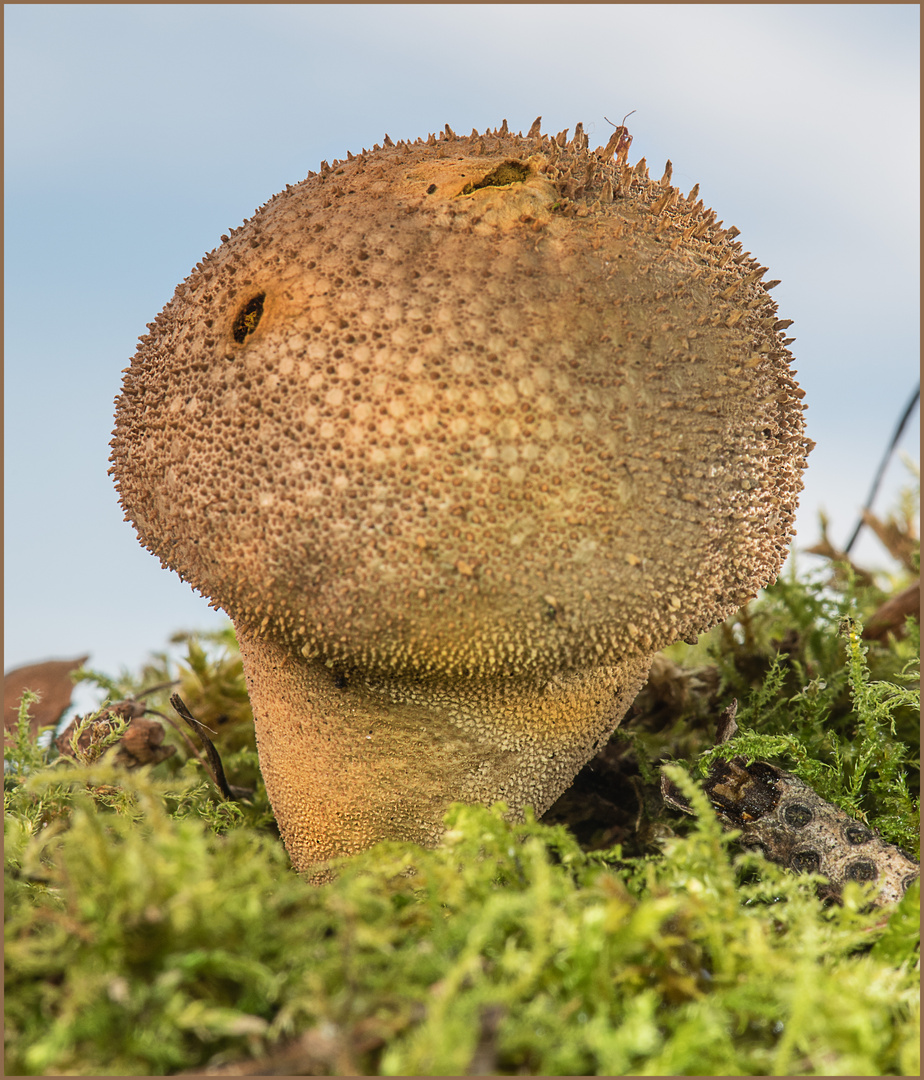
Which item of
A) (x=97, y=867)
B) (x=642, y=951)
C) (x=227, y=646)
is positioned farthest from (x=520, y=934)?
(x=227, y=646)

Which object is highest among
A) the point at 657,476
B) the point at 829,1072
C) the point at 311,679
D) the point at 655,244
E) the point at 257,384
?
the point at 655,244

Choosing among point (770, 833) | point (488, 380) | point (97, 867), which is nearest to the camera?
point (97, 867)

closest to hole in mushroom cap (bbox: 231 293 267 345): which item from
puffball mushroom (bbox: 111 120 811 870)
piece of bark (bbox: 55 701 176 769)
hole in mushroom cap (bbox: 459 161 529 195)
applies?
puffball mushroom (bbox: 111 120 811 870)

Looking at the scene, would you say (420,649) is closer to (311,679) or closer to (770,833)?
(311,679)

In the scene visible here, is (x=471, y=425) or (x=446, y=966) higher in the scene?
(x=471, y=425)

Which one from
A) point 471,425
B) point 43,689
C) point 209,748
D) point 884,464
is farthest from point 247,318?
point 884,464

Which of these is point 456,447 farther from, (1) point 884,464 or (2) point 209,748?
(1) point 884,464

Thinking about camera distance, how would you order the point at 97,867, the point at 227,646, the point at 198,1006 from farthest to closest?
the point at 227,646 < the point at 97,867 < the point at 198,1006
